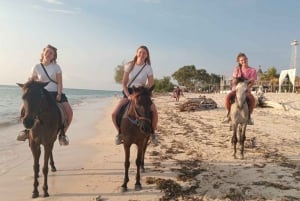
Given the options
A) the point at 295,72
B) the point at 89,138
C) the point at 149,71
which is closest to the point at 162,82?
the point at 295,72

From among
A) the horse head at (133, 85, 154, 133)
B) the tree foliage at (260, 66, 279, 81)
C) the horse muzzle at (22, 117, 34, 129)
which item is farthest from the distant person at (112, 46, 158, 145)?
the tree foliage at (260, 66, 279, 81)

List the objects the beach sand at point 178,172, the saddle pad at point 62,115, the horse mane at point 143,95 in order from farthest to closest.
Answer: the saddle pad at point 62,115, the beach sand at point 178,172, the horse mane at point 143,95

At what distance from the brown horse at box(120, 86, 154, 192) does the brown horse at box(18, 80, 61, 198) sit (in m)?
1.49

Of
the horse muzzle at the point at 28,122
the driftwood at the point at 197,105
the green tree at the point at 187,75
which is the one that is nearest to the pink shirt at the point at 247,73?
the horse muzzle at the point at 28,122

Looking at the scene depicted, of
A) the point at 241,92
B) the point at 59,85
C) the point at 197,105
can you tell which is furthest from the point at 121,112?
the point at 197,105

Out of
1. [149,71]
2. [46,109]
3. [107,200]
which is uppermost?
[149,71]

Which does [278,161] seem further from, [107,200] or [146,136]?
[107,200]

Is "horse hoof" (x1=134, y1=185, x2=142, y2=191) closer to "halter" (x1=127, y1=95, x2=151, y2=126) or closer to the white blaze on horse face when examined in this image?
"halter" (x1=127, y1=95, x2=151, y2=126)

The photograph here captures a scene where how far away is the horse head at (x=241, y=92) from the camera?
9.94 metres

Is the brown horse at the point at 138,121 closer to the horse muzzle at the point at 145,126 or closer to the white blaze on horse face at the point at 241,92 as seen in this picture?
the horse muzzle at the point at 145,126

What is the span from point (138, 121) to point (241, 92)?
455cm

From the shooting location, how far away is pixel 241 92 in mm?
9969

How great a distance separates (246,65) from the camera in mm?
10453

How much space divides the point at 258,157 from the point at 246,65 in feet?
9.44
